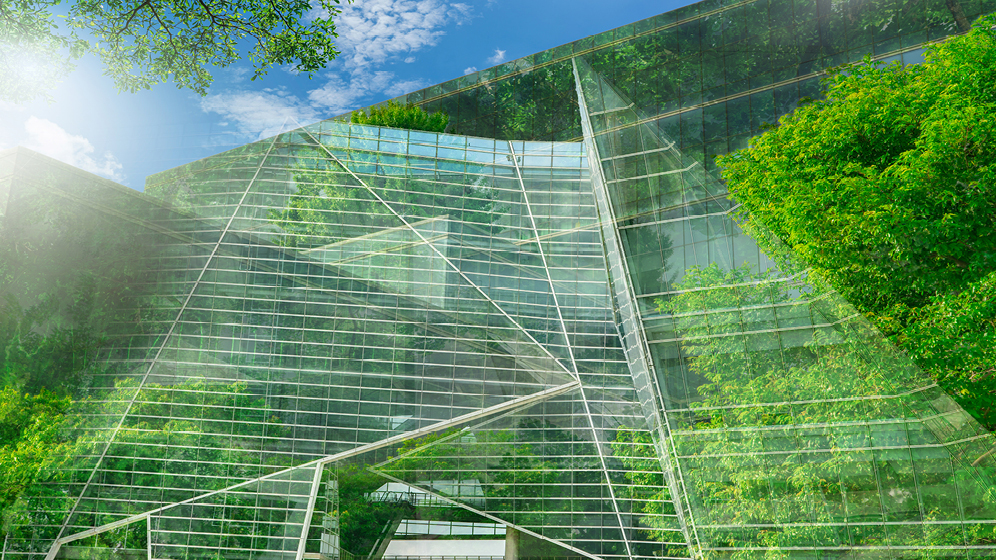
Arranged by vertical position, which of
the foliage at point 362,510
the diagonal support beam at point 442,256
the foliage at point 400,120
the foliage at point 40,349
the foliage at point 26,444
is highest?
the foliage at point 400,120

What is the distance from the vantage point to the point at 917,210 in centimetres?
1398

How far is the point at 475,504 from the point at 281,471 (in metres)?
5.09

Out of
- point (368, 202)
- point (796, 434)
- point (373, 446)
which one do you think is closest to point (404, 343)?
point (373, 446)

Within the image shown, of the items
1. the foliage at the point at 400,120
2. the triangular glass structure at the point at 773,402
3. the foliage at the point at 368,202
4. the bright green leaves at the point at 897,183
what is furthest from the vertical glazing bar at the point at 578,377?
the foliage at the point at 400,120

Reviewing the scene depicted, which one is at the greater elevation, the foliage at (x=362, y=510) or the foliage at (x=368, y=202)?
the foliage at (x=368, y=202)

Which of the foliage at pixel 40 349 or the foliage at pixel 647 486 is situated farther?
the foliage at pixel 647 486

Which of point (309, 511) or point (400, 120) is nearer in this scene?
point (309, 511)

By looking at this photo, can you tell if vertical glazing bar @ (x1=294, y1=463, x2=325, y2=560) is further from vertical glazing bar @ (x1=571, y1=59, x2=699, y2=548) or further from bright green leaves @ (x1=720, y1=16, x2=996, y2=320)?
bright green leaves @ (x1=720, y1=16, x2=996, y2=320)

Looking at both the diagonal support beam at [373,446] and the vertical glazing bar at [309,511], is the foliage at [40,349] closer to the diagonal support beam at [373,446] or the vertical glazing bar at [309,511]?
the diagonal support beam at [373,446]

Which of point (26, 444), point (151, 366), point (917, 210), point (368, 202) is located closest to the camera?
point (917, 210)

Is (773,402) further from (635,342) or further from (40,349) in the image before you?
(40,349)

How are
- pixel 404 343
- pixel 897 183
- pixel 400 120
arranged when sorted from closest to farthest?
pixel 897 183 → pixel 404 343 → pixel 400 120

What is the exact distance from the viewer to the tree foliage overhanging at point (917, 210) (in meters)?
13.3

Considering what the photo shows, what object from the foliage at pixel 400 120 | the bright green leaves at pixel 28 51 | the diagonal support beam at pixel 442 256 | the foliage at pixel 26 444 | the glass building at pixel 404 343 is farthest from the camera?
the foliage at pixel 400 120
